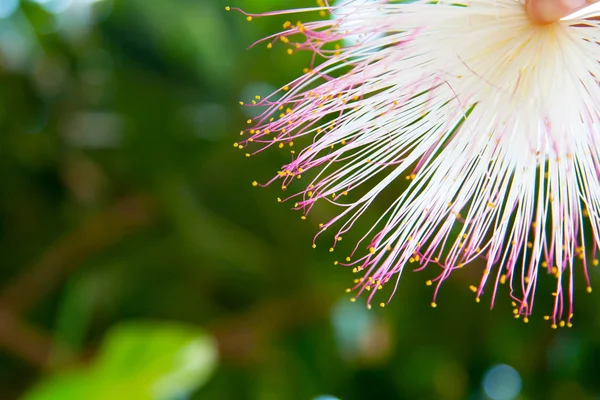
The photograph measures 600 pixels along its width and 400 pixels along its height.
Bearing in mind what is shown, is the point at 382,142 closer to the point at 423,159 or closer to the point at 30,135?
the point at 423,159

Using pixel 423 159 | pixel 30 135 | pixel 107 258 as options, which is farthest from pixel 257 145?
pixel 423 159

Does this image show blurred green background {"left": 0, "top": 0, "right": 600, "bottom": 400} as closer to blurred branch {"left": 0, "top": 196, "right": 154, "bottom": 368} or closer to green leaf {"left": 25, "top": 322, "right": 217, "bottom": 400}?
blurred branch {"left": 0, "top": 196, "right": 154, "bottom": 368}

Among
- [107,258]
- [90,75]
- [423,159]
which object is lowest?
[107,258]

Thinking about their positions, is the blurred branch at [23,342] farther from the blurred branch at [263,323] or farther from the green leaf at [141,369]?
the blurred branch at [263,323]

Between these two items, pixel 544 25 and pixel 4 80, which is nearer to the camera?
pixel 544 25

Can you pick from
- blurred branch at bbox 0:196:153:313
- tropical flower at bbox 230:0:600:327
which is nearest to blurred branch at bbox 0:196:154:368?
blurred branch at bbox 0:196:153:313

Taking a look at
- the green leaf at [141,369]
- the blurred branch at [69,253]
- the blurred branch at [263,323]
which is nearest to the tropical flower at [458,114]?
the green leaf at [141,369]
